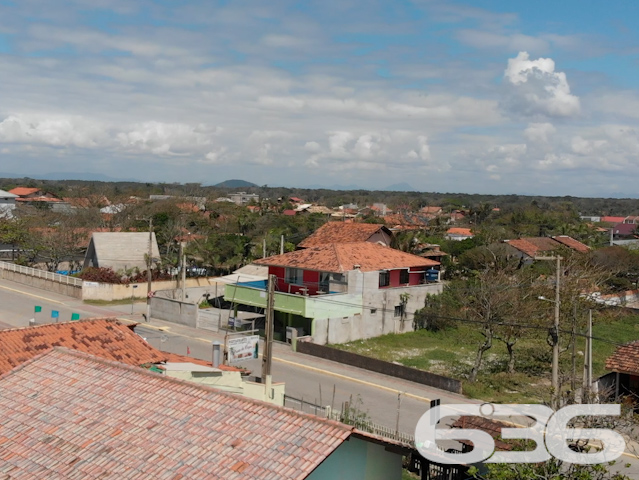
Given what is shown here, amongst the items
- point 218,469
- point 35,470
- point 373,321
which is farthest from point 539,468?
point 373,321

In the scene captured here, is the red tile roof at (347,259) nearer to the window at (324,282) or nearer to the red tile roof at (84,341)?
the window at (324,282)

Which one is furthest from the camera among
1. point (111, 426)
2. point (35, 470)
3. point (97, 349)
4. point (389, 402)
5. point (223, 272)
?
point (223, 272)

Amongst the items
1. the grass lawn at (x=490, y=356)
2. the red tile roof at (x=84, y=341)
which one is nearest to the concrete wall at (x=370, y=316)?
the grass lawn at (x=490, y=356)

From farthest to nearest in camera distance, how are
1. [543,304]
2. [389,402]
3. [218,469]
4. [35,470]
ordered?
[543,304] → [389,402] → [35,470] → [218,469]

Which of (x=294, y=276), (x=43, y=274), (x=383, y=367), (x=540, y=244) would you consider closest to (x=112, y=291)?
(x=43, y=274)

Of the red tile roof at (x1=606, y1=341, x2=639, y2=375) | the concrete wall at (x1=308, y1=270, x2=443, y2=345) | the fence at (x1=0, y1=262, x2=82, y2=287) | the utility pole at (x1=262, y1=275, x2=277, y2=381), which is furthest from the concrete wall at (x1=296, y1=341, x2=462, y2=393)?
the fence at (x1=0, y1=262, x2=82, y2=287)

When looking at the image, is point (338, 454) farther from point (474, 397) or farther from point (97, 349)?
point (474, 397)
